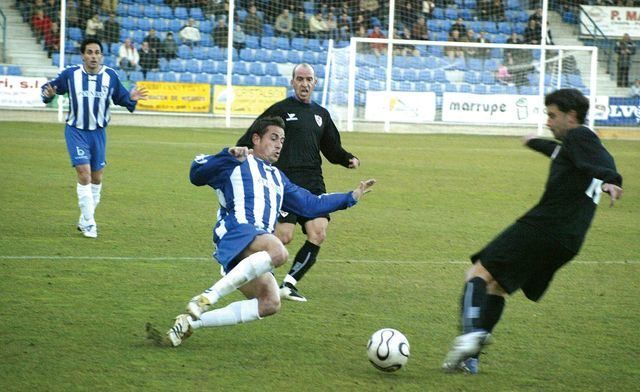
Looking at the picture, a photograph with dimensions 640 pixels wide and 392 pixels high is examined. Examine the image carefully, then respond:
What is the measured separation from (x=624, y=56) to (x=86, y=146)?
1052 inches

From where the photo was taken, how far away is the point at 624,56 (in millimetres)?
34562

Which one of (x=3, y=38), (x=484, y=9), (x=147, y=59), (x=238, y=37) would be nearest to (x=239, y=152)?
(x=147, y=59)

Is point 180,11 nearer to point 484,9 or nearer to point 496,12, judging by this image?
point 484,9

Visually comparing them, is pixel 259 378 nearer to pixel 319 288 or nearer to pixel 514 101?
pixel 319 288

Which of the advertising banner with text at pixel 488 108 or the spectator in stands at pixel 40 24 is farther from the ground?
the spectator in stands at pixel 40 24

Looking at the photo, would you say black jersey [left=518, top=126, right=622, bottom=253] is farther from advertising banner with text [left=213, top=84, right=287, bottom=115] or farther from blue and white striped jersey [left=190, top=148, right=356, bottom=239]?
advertising banner with text [left=213, top=84, right=287, bottom=115]

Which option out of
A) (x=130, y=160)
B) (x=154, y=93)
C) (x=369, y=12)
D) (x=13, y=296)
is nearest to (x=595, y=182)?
(x=13, y=296)

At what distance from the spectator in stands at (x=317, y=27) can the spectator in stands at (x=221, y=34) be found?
301cm

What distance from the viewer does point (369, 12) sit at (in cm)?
3412

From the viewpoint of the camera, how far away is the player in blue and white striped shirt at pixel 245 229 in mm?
6410

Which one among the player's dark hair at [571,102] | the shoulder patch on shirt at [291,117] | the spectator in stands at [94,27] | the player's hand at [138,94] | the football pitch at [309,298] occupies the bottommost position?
the football pitch at [309,298]

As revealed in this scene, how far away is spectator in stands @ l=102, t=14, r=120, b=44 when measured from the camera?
31.5m

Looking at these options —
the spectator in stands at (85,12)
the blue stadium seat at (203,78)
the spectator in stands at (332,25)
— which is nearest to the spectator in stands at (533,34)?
the spectator in stands at (332,25)

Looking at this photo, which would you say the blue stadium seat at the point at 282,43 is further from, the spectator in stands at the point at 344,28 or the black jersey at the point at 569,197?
the black jersey at the point at 569,197
